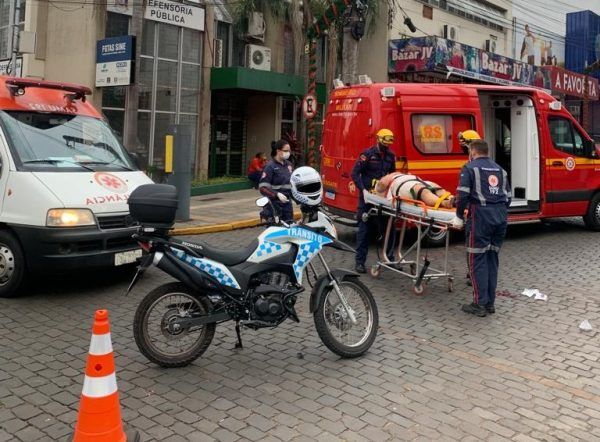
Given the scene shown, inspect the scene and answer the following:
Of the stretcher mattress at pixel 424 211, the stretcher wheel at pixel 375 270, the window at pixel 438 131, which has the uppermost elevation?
the window at pixel 438 131

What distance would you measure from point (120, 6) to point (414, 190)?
13.2 m

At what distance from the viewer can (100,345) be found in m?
3.23

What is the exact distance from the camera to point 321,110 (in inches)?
922

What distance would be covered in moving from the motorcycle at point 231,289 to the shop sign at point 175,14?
14433mm

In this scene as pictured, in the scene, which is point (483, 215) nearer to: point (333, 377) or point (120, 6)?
point (333, 377)

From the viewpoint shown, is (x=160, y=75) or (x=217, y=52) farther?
(x=217, y=52)

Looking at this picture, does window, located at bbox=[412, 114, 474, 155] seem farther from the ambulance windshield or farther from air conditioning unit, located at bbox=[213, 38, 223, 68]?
air conditioning unit, located at bbox=[213, 38, 223, 68]

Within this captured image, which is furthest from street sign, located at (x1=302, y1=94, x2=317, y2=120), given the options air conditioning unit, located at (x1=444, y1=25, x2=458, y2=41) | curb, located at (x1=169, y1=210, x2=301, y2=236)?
air conditioning unit, located at (x1=444, y1=25, x2=458, y2=41)

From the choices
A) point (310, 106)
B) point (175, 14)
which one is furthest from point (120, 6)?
point (310, 106)

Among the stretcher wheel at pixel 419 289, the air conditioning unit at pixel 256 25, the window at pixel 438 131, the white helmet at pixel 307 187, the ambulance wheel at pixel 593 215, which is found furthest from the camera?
the air conditioning unit at pixel 256 25

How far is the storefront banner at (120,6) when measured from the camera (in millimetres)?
16703

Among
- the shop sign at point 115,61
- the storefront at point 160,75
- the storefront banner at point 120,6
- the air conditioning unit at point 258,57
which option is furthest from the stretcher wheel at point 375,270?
the air conditioning unit at point 258,57

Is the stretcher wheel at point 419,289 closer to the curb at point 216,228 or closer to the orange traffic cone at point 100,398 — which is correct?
the orange traffic cone at point 100,398

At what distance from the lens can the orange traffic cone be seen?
3.11 meters
